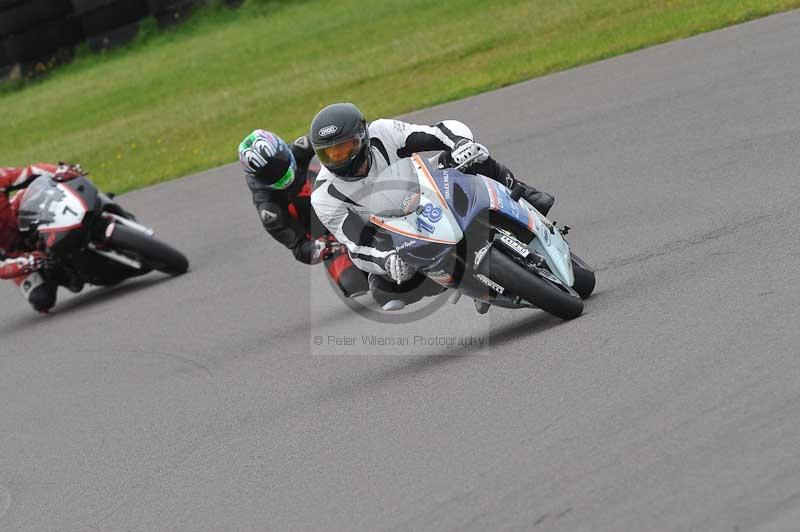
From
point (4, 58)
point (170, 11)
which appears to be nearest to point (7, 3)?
point (4, 58)

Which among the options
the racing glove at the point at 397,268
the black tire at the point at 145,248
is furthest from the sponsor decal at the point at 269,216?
the racing glove at the point at 397,268

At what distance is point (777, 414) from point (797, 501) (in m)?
0.70

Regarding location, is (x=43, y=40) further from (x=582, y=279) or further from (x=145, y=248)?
(x=582, y=279)

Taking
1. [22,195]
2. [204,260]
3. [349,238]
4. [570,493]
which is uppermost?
[570,493]

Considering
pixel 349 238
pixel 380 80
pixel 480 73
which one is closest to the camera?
pixel 349 238

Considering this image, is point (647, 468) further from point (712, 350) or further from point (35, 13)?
point (35, 13)

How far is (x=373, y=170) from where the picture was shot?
7.03 metres

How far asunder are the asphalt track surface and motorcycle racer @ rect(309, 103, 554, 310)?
51cm

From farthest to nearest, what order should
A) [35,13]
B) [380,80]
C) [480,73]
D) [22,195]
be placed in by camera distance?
[35,13], [380,80], [480,73], [22,195]

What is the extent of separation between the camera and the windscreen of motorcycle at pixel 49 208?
10797mm

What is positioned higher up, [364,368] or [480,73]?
[364,368]

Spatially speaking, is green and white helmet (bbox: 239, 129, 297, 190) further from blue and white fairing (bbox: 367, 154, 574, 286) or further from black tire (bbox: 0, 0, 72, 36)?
black tire (bbox: 0, 0, 72, 36)

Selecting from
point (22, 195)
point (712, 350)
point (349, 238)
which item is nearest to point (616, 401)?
point (712, 350)

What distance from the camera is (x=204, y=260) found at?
1128 cm
